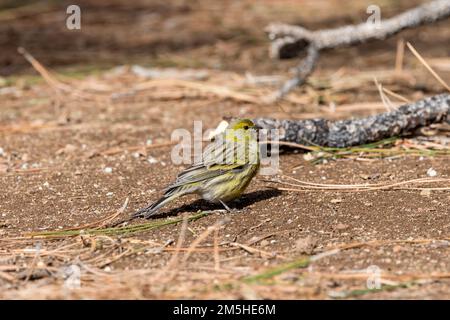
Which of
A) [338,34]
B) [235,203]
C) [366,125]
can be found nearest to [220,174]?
[235,203]

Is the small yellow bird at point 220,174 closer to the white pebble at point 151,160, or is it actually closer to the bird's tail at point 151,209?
the bird's tail at point 151,209

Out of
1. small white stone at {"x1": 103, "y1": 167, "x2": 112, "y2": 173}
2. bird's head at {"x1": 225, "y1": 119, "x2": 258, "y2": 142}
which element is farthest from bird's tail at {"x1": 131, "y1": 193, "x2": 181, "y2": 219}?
small white stone at {"x1": 103, "y1": 167, "x2": 112, "y2": 173}

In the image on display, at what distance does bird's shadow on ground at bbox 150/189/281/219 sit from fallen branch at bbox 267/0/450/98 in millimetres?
2009

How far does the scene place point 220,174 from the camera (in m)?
4.58

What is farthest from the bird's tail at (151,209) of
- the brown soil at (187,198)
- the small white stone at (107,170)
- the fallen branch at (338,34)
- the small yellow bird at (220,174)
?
the fallen branch at (338,34)

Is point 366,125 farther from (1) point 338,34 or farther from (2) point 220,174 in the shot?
(1) point 338,34

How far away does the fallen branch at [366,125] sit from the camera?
521cm

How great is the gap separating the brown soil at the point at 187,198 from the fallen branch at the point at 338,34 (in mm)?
399

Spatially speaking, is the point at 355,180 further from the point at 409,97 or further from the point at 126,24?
the point at 126,24

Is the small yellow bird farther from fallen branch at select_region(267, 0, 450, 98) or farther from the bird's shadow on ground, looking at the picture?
fallen branch at select_region(267, 0, 450, 98)

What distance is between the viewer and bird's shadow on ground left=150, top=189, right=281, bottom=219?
15.1ft

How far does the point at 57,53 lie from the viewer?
8883 mm
